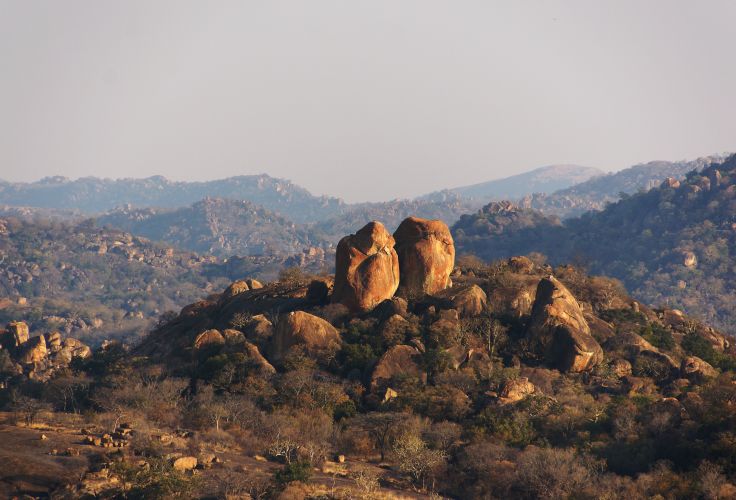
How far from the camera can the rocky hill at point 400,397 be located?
40.9 metres

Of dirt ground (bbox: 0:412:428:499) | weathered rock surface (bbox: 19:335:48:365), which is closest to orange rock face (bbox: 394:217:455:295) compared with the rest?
dirt ground (bbox: 0:412:428:499)

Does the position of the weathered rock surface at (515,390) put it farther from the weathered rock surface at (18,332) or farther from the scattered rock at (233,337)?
the weathered rock surface at (18,332)

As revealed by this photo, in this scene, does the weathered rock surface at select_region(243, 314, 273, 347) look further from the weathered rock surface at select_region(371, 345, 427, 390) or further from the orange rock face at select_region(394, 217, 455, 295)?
the orange rock face at select_region(394, 217, 455, 295)

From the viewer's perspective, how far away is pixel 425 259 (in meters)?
68.1

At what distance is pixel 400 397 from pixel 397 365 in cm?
493

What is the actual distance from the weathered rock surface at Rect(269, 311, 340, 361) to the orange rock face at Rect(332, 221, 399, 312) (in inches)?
209

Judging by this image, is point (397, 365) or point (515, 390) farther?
point (397, 365)

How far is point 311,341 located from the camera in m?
61.0

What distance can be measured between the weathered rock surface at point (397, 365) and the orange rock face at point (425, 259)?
9904 mm

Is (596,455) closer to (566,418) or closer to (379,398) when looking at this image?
(566,418)

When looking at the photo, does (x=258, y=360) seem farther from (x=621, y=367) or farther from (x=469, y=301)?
(x=621, y=367)

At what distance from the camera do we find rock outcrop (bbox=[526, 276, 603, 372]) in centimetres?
5869

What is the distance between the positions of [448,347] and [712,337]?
100 feet

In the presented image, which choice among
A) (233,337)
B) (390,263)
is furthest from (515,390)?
(233,337)
